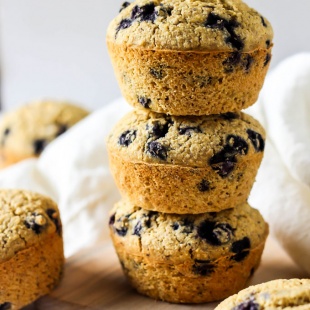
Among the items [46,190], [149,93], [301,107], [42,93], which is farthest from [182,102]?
[42,93]

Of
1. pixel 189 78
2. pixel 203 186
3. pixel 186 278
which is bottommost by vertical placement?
pixel 186 278

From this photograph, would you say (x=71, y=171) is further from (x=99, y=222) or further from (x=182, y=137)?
(x=182, y=137)

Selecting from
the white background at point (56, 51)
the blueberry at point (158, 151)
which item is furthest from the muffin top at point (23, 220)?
the white background at point (56, 51)

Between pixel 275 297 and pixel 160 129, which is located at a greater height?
pixel 160 129

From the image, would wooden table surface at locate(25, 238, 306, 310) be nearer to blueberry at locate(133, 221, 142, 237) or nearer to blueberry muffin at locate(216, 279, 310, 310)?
blueberry at locate(133, 221, 142, 237)

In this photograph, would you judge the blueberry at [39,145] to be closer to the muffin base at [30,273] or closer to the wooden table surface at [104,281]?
the wooden table surface at [104,281]

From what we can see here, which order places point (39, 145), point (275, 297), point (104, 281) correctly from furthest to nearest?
point (39, 145), point (104, 281), point (275, 297)

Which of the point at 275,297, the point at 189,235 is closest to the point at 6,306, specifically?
the point at 189,235

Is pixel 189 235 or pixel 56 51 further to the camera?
pixel 56 51

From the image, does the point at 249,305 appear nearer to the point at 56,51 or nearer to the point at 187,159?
the point at 187,159
